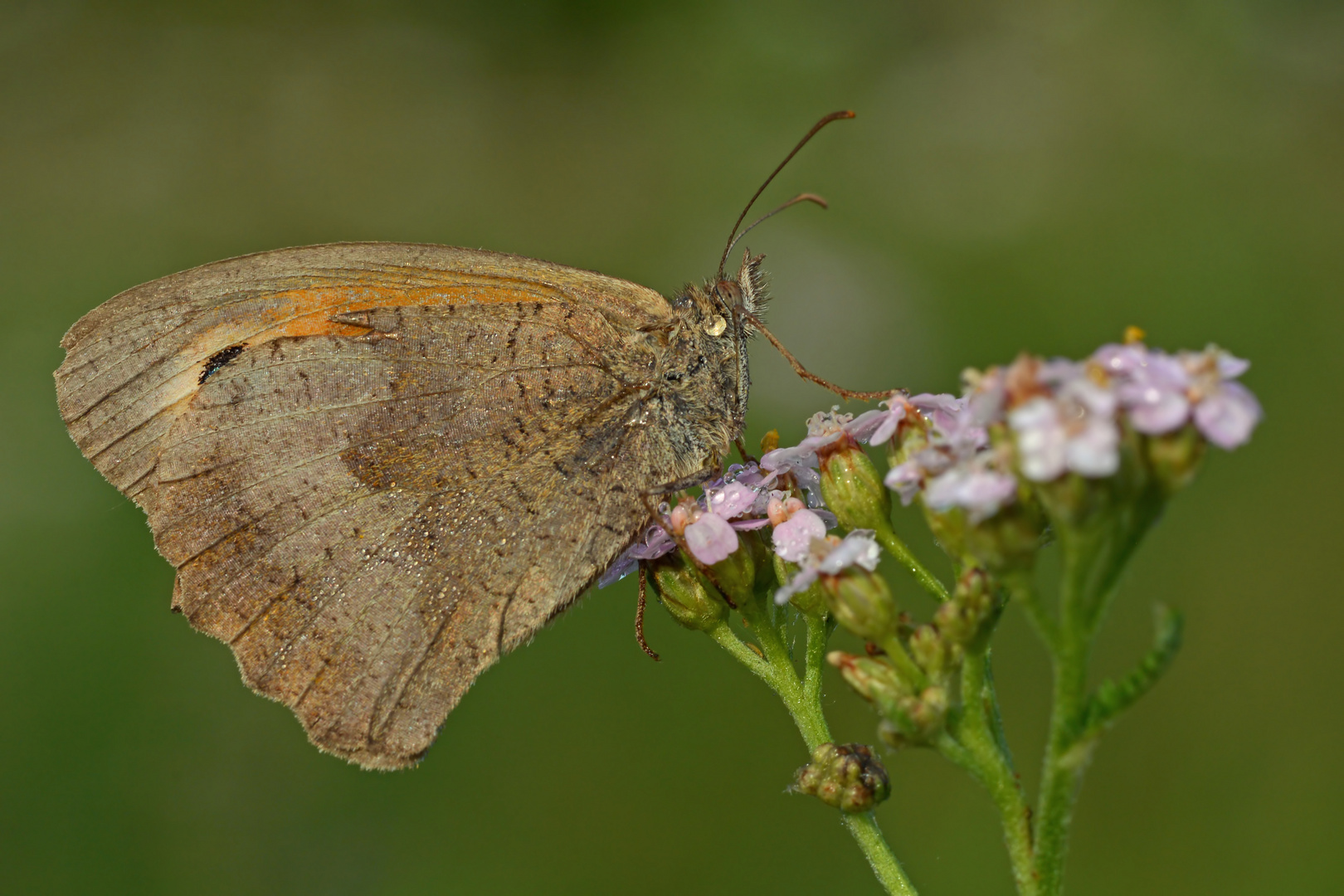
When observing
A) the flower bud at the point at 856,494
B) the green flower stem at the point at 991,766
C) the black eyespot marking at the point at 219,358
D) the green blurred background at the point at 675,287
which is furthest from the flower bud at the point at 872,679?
the green blurred background at the point at 675,287

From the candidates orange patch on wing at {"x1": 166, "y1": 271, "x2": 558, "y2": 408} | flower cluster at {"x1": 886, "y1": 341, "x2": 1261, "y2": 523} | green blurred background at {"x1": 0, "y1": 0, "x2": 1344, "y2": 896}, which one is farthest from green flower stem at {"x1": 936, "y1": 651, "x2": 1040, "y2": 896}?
green blurred background at {"x1": 0, "y1": 0, "x2": 1344, "y2": 896}

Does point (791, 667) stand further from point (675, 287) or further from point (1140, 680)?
point (675, 287)

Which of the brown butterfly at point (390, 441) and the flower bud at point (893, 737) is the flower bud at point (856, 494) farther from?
Answer: the flower bud at point (893, 737)

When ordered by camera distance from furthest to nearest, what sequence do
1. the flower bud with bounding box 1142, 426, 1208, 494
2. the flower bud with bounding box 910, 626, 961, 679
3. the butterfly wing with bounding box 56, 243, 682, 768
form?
1. the butterfly wing with bounding box 56, 243, 682, 768
2. the flower bud with bounding box 910, 626, 961, 679
3. the flower bud with bounding box 1142, 426, 1208, 494

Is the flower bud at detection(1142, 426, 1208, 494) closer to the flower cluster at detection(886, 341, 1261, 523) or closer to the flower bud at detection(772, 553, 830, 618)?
the flower cluster at detection(886, 341, 1261, 523)

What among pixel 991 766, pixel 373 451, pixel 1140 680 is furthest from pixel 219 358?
pixel 1140 680

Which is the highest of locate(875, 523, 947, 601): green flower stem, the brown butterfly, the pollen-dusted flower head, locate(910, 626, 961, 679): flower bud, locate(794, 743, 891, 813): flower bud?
the brown butterfly

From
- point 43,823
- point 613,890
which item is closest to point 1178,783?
point 613,890
